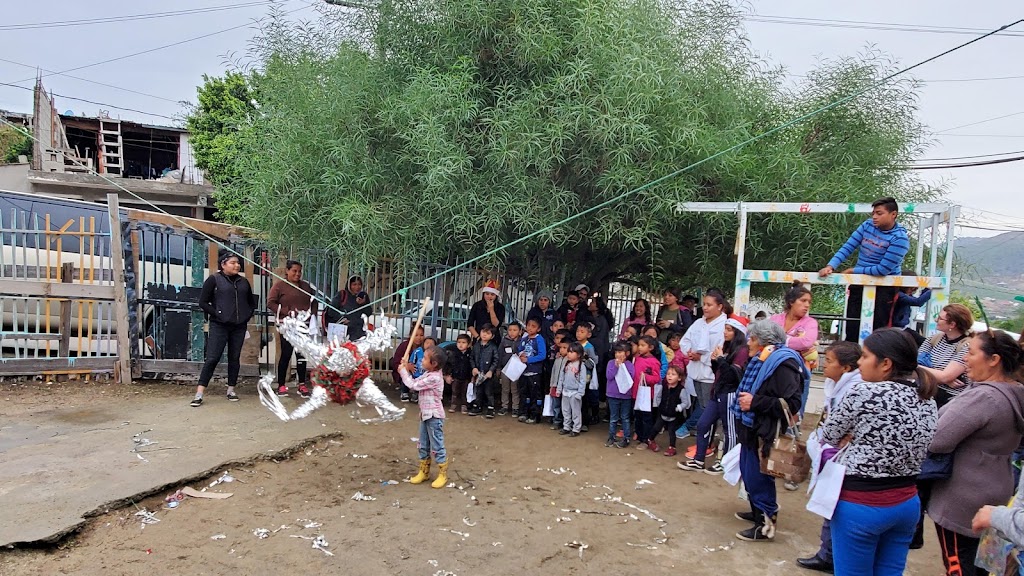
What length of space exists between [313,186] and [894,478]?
5827 mm

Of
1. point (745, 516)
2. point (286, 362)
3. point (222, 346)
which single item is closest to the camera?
point (745, 516)

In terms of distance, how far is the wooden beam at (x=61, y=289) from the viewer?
686cm

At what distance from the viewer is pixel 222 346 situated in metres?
6.80

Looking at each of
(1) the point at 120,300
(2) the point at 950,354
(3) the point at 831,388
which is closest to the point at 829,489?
(3) the point at 831,388

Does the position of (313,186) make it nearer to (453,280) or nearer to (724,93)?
(453,280)

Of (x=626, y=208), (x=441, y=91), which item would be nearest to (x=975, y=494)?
(x=626, y=208)

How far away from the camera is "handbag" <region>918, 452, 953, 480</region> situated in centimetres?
277

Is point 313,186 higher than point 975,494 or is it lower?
higher

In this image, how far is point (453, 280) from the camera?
7906 millimetres

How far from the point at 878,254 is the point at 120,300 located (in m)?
8.18

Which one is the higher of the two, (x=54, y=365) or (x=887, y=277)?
(x=887, y=277)

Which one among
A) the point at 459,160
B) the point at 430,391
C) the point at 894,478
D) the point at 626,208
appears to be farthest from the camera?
the point at 626,208

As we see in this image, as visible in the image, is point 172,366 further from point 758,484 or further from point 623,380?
point 758,484

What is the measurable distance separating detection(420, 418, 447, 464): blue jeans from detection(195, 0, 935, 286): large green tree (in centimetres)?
209
